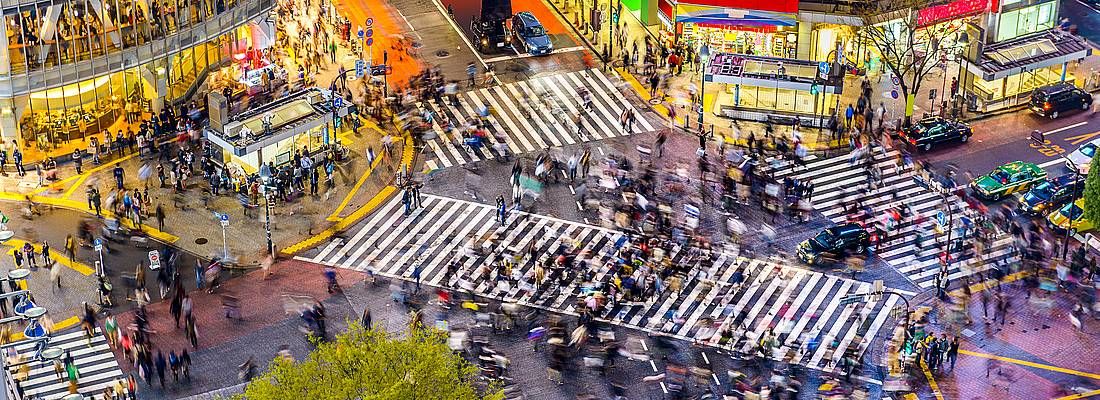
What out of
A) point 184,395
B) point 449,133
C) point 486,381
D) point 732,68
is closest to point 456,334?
point 486,381

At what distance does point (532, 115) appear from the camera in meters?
111

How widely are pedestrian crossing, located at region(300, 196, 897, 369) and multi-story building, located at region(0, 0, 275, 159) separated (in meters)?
18.1

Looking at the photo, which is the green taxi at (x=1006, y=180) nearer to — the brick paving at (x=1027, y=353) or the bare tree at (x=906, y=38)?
the bare tree at (x=906, y=38)

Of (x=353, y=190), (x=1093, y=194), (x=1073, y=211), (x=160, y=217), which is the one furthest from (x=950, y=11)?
(x=160, y=217)

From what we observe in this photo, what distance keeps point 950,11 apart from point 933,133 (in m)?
10.2

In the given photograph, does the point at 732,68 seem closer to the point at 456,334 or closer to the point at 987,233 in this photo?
the point at 987,233

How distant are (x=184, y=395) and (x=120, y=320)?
321 inches

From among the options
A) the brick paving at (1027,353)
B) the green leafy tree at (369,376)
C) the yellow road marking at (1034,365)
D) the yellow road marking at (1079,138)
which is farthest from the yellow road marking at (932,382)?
the yellow road marking at (1079,138)

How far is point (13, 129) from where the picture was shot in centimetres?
10362

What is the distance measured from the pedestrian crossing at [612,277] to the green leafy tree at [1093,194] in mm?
11837

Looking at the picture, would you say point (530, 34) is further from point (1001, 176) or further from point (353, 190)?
point (1001, 176)

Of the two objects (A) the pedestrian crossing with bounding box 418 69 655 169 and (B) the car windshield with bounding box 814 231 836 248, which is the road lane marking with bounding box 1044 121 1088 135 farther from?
(A) the pedestrian crossing with bounding box 418 69 655 169

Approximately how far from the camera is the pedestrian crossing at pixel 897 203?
92875 mm

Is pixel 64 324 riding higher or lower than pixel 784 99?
lower
